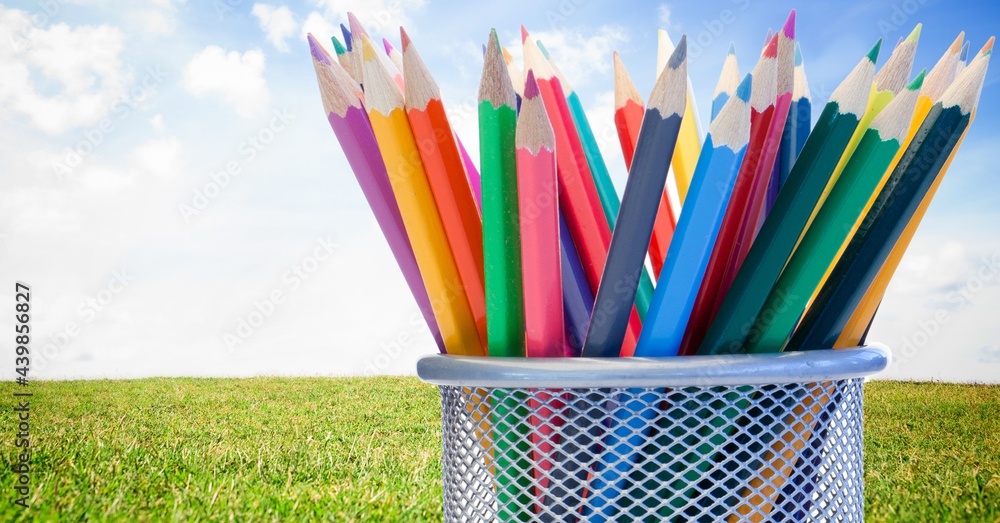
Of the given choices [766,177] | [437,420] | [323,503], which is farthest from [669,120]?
[437,420]

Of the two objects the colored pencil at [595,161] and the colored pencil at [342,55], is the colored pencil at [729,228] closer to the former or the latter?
the colored pencil at [595,161]

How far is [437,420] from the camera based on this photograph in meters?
1.82

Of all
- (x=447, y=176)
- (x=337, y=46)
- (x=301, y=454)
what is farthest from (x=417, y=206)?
(x=301, y=454)

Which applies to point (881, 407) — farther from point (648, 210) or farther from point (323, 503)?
point (648, 210)

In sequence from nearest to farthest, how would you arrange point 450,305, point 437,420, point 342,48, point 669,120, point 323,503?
point 669,120, point 450,305, point 342,48, point 323,503, point 437,420

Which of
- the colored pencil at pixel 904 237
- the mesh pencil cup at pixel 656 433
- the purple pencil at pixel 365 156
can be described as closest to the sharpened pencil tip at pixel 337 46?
the purple pencil at pixel 365 156

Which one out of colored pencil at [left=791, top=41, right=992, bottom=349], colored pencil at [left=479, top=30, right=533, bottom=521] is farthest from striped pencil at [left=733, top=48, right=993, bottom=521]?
colored pencil at [left=479, top=30, right=533, bottom=521]

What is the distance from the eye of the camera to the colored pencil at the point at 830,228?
0.59 metres

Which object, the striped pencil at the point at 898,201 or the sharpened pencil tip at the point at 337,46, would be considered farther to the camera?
the sharpened pencil tip at the point at 337,46

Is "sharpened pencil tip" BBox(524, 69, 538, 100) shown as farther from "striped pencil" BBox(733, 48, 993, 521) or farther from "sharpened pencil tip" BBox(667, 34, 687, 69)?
"striped pencil" BBox(733, 48, 993, 521)

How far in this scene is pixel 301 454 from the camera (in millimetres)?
1407

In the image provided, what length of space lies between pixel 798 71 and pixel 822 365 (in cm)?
37

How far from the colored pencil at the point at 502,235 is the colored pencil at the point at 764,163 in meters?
0.21

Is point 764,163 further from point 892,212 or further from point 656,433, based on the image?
point 656,433
